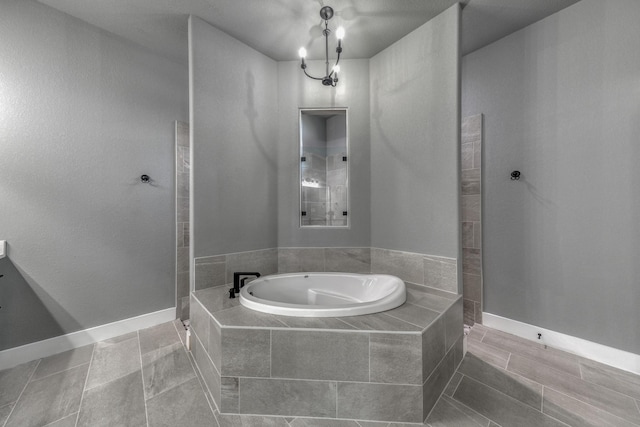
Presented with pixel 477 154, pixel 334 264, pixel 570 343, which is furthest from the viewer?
pixel 334 264

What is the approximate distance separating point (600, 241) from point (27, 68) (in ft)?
14.2

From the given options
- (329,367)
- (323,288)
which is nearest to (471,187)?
(323,288)

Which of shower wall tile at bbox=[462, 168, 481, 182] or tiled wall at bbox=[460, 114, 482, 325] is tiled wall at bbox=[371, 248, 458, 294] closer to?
A: tiled wall at bbox=[460, 114, 482, 325]

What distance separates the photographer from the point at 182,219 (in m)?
2.46

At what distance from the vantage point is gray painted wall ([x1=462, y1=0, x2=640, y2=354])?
5.46ft

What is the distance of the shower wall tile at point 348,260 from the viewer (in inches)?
→ 94.7

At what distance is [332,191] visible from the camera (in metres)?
2.51

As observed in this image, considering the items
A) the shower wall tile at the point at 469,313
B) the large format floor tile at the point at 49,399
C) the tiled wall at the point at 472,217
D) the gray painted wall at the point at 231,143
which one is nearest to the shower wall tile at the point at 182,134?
the gray painted wall at the point at 231,143

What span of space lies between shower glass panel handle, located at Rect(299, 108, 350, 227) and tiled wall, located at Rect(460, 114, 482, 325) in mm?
1158

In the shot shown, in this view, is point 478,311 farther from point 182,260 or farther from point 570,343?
point 182,260

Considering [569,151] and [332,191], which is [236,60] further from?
[569,151]

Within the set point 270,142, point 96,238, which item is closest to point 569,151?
point 270,142

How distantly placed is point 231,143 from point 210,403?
1845 millimetres

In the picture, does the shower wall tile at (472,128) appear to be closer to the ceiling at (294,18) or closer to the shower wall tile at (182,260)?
the ceiling at (294,18)
